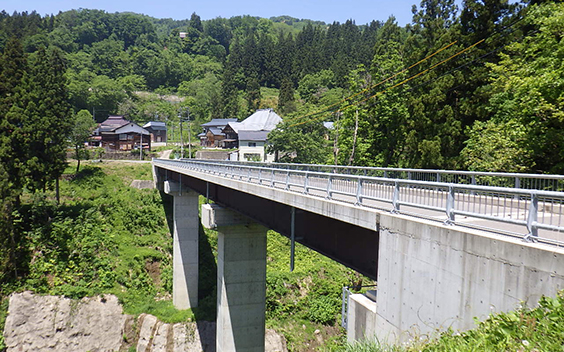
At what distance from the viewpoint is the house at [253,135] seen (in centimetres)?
7088

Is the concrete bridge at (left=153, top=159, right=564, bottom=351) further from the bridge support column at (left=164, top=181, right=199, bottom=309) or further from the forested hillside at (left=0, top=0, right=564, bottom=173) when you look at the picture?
the bridge support column at (left=164, top=181, right=199, bottom=309)

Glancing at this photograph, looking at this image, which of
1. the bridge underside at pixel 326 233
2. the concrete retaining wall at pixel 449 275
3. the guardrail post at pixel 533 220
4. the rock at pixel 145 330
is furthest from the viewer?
the rock at pixel 145 330

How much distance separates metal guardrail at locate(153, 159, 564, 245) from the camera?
19.5 ft

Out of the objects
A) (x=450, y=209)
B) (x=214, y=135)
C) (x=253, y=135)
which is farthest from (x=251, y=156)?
(x=450, y=209)

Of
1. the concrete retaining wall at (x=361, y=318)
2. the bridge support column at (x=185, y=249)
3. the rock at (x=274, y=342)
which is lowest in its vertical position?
the rock at (x=274, y=342)

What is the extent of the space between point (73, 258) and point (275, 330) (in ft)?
55.5

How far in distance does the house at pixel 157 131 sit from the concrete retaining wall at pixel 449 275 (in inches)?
3609

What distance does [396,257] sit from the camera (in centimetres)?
781

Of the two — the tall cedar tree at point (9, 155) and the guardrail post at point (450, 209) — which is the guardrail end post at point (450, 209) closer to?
the guardrail post at point (450, 209)

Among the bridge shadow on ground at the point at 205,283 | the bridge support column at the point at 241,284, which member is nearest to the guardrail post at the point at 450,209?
the bridge support column at the point at 241,284

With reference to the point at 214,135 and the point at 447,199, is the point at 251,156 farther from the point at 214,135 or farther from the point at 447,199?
the point at 447,199

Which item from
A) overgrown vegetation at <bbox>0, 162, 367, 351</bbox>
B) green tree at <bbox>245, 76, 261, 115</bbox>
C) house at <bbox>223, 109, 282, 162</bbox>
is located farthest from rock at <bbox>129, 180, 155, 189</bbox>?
green tree at <bbox>245, 76, 261, 115</bbox>

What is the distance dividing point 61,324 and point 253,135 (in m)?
49.1

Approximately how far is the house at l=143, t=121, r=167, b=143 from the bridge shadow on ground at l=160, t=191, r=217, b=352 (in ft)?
174
